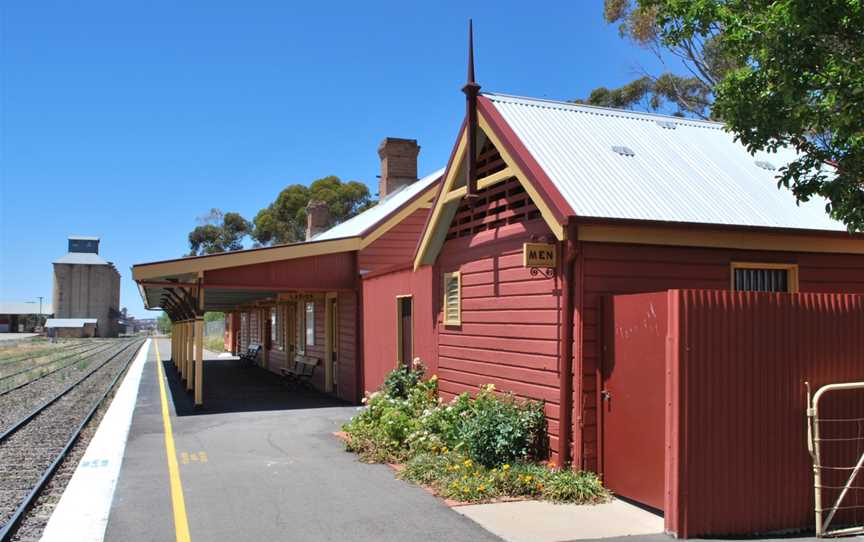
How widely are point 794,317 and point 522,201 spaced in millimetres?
3424

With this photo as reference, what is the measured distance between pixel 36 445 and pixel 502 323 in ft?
25.9

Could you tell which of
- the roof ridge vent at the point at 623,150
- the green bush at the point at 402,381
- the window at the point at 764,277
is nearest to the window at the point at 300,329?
the green bush at the point at 402,381

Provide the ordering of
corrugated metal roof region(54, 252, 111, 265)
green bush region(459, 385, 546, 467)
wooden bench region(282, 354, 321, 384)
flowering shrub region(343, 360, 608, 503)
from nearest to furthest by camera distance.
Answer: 1. flowering shrub region(343, 360, 608, 503)
2. green bush region(459, 385, 546, 467)
3. wooden bench region(282, 354, 321, 384)
4. corrugated metal roof region(54, 252, 111, 265)

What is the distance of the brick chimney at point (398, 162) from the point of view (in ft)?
77.5

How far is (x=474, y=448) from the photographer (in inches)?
323

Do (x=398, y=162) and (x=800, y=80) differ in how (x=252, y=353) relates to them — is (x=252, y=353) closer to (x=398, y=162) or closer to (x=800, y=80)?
(x=398, y=162)

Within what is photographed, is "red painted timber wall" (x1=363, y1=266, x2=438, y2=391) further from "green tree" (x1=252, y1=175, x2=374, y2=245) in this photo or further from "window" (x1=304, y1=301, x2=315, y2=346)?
"green tree" (x1=252, y1=175, x2=374, y2=245)

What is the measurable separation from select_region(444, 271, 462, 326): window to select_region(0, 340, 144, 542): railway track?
5.49m

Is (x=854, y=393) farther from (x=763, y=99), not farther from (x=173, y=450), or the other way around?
(x=173, y=450)

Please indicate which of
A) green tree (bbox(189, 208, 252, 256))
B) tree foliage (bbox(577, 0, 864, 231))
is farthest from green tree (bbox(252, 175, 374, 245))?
tree foliage (bbox(577, 0, 864, 231))

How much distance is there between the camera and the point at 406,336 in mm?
13320

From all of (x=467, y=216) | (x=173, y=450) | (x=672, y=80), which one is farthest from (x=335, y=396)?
(x=672, y=80)

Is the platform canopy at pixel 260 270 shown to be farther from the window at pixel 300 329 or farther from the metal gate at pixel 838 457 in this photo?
the metal gate at pixel 838 457

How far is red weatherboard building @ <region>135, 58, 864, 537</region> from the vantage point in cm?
634
